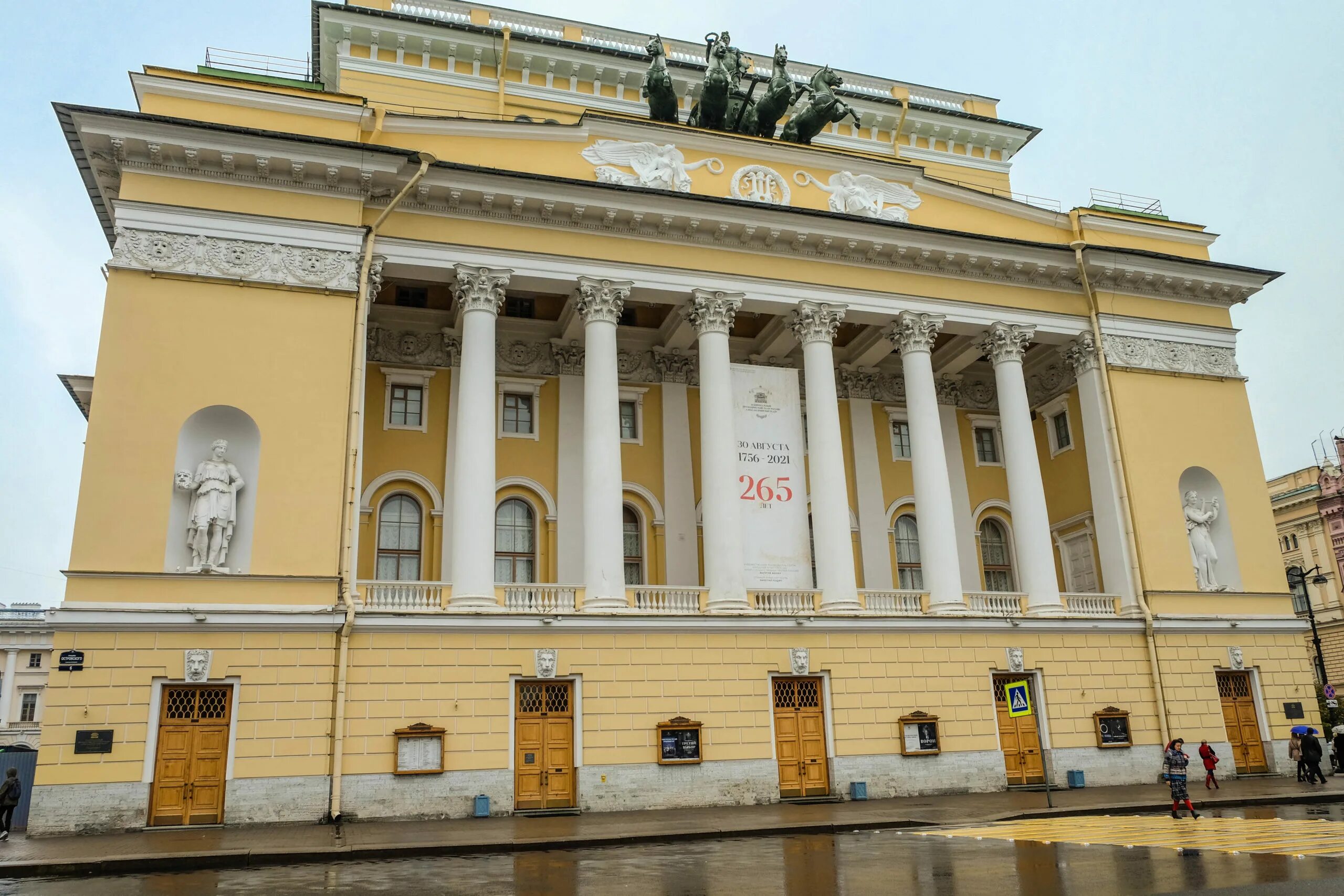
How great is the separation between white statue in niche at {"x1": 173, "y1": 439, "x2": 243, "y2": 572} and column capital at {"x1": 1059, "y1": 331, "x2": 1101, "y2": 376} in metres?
20.4

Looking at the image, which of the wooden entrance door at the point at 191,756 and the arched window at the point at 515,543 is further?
the arched window at the point at 515,543

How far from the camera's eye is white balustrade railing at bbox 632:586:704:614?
2136 centimetres

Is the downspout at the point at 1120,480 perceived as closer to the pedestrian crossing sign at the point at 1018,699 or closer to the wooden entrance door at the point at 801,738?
the pedestrian crossing sign at the point at 1018,699

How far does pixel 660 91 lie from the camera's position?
24.6 meters

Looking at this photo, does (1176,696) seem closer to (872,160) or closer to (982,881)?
(872,160)

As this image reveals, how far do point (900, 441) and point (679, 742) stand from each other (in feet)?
40.9

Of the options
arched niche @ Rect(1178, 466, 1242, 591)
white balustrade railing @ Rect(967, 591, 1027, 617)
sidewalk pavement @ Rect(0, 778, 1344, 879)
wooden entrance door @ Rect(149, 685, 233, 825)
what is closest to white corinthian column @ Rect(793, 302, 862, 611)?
white balustrade railing @ Rect(967, 591, 1027, 617)

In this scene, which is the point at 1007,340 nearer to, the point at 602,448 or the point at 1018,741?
the point at 1018,741

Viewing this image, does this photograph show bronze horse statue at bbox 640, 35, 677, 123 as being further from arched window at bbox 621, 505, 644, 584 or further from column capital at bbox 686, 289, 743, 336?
arched window at bbox 621, 505, 644, 584

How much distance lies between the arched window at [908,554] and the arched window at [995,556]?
1.92m

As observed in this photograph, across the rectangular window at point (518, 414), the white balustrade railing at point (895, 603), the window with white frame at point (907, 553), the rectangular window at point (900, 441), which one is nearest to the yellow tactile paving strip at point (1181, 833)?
the white balustrade railing at point (895, 603)

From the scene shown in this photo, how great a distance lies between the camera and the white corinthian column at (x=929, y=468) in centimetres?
2347

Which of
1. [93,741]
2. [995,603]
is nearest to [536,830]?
[93,741]

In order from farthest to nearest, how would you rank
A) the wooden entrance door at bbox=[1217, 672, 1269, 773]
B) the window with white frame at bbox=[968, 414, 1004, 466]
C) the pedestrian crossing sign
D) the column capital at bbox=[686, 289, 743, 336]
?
1. the window with white frame at bbox=[968, 414, 1004, 466]
2. the wooden entrance door at bbox=[1217, 672, 1269, 773]
3. the column capital at bbox=[686, 289, 743, 336]
4. the pedestrian crossing sign
